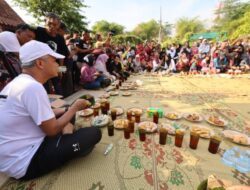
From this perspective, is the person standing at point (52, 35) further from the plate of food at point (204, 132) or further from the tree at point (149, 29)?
the tree at point (149, 29)

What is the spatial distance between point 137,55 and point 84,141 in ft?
25.8

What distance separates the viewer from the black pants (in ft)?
4.44

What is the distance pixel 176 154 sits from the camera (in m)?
1.68

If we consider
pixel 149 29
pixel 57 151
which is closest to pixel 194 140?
pixel 57 151

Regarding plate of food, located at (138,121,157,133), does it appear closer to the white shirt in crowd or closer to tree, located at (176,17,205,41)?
the white shirt in crowd

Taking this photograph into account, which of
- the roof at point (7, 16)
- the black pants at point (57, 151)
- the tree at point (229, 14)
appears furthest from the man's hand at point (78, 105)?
the tree at point (229, 14)

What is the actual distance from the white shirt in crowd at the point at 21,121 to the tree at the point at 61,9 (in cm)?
1575

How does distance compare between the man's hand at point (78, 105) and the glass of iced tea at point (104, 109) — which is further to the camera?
the glass of iced tea at point (104, 109)

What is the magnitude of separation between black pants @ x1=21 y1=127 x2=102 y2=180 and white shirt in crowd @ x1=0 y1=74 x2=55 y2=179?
0.05 m

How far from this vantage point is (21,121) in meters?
1.27

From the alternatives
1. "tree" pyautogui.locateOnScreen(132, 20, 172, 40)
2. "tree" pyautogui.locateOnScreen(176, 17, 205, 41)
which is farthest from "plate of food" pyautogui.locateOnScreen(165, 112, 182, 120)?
"tree" pyautogui.locateOnScreen(132, 20, 172, 40)

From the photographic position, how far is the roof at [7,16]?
8.80 meters

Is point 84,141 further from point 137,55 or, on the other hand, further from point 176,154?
point 137,55

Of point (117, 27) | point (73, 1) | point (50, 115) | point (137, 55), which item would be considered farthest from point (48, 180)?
point (117, 27)
